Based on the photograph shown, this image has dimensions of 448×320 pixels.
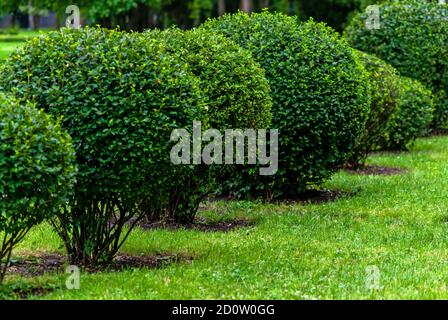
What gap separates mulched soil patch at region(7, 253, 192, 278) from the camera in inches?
324

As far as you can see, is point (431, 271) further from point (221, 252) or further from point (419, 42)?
point (419, 42)

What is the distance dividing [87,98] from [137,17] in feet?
110

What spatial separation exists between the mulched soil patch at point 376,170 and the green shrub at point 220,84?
14.4ft

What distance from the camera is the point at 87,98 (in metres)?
7.66

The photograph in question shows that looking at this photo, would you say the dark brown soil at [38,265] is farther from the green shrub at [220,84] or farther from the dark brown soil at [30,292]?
the green shrub at [220,84]

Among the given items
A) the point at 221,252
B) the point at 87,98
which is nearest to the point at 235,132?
the point at 221,252

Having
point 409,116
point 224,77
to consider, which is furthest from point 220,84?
point 409,116

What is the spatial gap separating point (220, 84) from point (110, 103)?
2.41 metres

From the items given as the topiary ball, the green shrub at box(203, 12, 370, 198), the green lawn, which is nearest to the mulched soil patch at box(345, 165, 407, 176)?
the green lawn

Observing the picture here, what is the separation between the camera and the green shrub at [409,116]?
640 inches

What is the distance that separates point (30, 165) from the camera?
678 centimetres

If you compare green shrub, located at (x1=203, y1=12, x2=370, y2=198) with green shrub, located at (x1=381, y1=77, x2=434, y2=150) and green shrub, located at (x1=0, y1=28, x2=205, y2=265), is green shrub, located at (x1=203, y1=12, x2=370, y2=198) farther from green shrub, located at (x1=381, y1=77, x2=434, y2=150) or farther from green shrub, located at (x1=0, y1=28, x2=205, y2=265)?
green shrub, located at (x1=381, y1=77, x2=434, y2=150)

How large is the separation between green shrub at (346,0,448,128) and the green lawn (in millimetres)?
5374

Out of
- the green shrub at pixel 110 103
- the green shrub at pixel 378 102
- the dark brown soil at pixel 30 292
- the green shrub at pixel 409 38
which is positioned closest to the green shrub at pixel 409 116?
the green shrub at pixel 409 38
